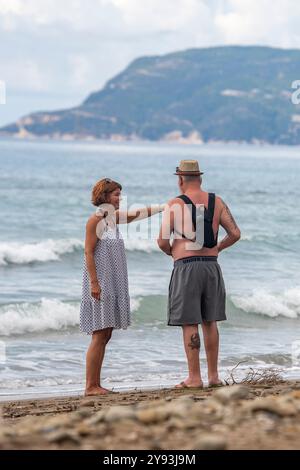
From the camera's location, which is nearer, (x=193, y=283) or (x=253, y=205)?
(x=193, y=283)

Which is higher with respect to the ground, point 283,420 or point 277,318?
point 283,420

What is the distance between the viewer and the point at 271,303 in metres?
14.0

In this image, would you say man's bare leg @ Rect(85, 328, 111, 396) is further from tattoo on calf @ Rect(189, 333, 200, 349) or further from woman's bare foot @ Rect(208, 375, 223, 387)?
woman's bare foot @ Rect(208, 375, 223, 387)

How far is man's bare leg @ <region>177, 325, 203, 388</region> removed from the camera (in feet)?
24.4

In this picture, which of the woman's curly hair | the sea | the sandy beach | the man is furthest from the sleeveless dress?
the sandy beach

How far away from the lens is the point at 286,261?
20.4m

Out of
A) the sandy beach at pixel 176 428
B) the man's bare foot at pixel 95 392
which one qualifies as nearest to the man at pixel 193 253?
the man's bare foot at pixel 95 392

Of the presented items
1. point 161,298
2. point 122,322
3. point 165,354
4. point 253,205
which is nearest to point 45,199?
point 253,205

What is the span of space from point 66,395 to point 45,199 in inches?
1206

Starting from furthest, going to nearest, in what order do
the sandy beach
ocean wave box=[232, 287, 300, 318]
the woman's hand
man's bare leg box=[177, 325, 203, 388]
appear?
ocean wave box=[232, 287, 300, 318]
man's bare leg box=[177, 325, 203, 388]
the woman's hand
the sandy beach

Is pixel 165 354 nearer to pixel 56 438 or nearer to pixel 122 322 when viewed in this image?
pixel 122 322

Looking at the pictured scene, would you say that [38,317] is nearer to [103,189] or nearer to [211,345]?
[211,345]

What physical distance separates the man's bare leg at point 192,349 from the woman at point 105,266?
472mm

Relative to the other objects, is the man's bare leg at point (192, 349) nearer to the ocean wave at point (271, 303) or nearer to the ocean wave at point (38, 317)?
the ocean wave at point (38, 317)
